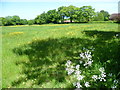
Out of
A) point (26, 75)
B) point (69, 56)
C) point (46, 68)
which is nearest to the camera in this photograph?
point (26, 75)

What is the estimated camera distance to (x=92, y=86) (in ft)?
12.4

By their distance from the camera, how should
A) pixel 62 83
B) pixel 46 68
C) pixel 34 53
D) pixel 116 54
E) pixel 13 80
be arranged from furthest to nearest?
pixel 34 53 < pixel 116 54 < pixel 46 68 < pixel 13 80 < pixel 62 83

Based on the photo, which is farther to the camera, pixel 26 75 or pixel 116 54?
pixel 116 54

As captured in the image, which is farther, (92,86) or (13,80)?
(13,80)

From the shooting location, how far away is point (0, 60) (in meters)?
6.36

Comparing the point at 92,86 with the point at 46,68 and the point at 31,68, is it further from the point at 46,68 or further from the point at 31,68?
the point at 31,68

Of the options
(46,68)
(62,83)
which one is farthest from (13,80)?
(62,83)

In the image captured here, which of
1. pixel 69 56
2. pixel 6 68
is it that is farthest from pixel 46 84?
pixel 69 56

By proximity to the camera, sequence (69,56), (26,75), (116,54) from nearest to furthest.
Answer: (26,75) < (116,54) < (69,56)

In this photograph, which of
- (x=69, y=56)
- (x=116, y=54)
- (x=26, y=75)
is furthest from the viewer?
(x=69, y=56)

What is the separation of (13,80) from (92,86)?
8.70ft

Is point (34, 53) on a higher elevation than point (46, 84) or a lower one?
higher

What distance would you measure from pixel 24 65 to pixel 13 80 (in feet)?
3.88

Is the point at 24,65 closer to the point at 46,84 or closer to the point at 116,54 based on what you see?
the point at 46,84
